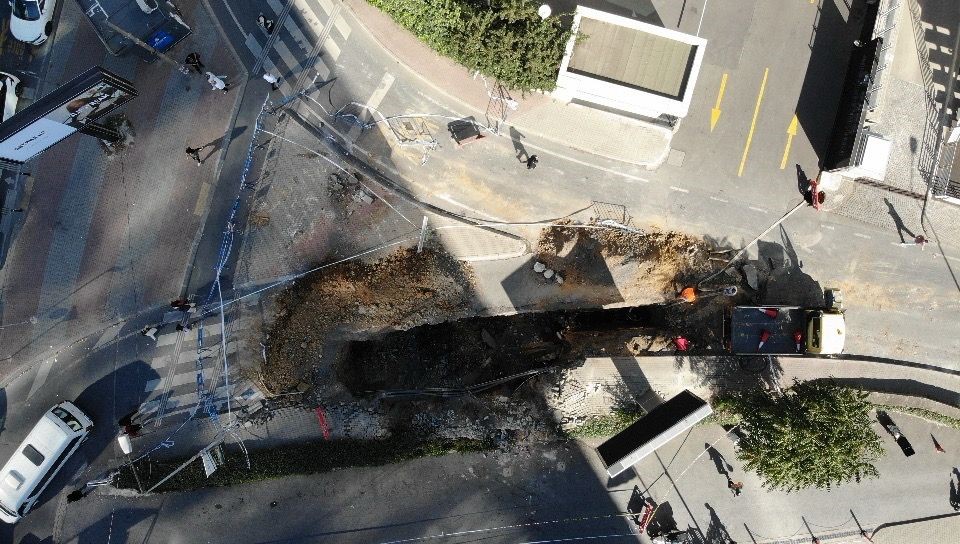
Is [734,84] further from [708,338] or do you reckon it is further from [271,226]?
[271,226]

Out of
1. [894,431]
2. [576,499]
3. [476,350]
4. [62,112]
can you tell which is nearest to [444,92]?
[476,350]

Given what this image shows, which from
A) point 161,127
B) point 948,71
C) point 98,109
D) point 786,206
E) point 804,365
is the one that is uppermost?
point 98,109

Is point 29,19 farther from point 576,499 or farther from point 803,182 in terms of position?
point 803,182

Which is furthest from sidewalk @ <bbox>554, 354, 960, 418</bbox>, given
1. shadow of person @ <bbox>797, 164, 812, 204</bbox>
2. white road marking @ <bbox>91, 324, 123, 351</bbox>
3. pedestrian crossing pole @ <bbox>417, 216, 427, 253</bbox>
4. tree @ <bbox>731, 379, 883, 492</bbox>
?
white road marking @ <bbox>91, 324, 123, 351</bbox>

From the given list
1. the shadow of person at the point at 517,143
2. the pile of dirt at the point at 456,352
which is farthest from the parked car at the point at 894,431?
the shadow of person at the point at 517,143

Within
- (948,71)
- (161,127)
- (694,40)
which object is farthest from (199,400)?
(948,71)

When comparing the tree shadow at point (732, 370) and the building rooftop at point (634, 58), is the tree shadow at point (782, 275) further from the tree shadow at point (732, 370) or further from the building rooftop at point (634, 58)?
the building rooftop at point (634, 58)

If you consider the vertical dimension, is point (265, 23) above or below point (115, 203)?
above
